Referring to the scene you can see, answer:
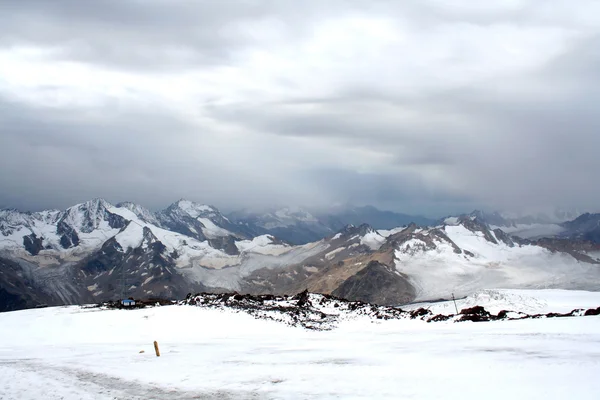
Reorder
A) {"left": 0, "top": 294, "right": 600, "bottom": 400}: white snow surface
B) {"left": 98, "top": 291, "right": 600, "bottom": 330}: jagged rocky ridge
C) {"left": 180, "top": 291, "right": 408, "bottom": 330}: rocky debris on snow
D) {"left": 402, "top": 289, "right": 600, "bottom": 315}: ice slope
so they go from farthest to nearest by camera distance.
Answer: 1. {"left": 402, "top": 289, "right": 600, "bottom": 315}: ice slope
2. {"left": 180, "top": 291, "right": 408, "bottom": 330}: rocky debris on snow
3. {"left": 98, "top": 291, "right": 600, "bottom": 330}: jagged rocky ridge
4. {"left": 0, "top": 294, "right": 600, "bottom": 400}: white snow surface

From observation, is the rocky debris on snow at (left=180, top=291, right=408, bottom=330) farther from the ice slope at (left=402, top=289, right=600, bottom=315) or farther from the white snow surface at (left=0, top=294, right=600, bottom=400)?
the ice slope at (left=402, top=289, right=600, bottom=315)

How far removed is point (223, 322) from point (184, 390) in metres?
30.1

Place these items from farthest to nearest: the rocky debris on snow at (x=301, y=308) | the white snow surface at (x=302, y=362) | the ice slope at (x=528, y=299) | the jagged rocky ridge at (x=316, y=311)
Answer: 1. the ice slope at (x=528, y=299)
2. the rocky debris on snow at (x=301, y=308)
3. the jagged rocky ridge at (x=316, y=311)
4. the white snow surface at (x=302, y=362)

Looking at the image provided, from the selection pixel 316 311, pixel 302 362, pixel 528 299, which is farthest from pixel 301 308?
pixel 528 299

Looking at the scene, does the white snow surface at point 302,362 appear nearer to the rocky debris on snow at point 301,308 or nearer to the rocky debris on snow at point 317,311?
the rocky debris on snow at point 301,308

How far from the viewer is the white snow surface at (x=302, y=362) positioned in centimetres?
2158

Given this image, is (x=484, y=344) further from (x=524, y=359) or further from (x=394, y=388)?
(x=394, y=388)

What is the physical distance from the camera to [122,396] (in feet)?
73.5

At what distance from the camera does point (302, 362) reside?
29438 mm

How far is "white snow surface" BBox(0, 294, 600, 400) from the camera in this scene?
2158 cm

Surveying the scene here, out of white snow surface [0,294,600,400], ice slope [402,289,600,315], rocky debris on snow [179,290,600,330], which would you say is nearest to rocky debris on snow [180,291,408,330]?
rocky debris on snow [179,290,600,330]

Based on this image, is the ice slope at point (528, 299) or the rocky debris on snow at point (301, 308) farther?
the ice slope at point (528, 299)

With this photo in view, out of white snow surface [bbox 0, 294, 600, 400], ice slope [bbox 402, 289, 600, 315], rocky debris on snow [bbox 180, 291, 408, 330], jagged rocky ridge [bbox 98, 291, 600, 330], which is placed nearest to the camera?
white snow surface [bbox 0, 294, 600, 400]

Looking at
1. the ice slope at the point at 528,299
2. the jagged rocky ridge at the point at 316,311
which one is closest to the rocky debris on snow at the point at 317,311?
the jagged rocky ridge at the point at 316,311
